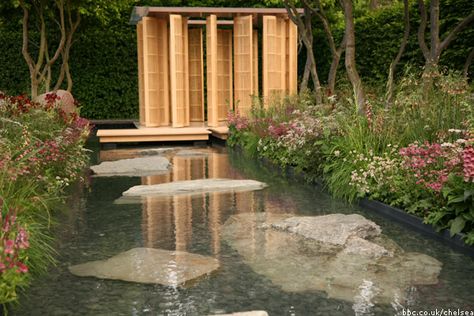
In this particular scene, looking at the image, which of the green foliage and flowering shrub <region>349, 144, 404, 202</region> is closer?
the green foliage

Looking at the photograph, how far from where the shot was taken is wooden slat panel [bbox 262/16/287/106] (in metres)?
13.3

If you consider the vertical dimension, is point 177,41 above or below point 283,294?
above

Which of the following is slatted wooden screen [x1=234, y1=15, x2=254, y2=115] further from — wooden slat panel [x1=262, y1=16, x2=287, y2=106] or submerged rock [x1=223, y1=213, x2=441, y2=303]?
submerged rock [x1=223, y1=213, x2=441, y2=303]

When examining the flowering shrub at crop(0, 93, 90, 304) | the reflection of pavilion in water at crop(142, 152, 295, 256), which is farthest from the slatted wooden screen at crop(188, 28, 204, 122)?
the reflection of pavilion in water at crop(142, 152, 295, 256)

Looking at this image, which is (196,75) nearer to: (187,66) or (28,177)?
(187,66)

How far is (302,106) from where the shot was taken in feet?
32.6

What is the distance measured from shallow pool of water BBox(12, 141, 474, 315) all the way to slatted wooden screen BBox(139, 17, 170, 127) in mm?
6328

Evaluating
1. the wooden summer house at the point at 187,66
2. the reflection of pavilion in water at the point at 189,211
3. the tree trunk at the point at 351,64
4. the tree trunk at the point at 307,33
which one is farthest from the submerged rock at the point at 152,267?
the wooden summer house at the point at 187,66

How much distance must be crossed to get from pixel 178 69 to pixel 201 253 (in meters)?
9.43

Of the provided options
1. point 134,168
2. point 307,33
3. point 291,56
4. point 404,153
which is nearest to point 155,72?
point 291,56

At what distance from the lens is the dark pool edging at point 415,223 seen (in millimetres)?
4508

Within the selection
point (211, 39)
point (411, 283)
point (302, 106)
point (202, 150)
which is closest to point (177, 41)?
point (211, 39)

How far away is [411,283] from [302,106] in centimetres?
644

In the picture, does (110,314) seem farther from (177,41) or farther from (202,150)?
(177,41)
